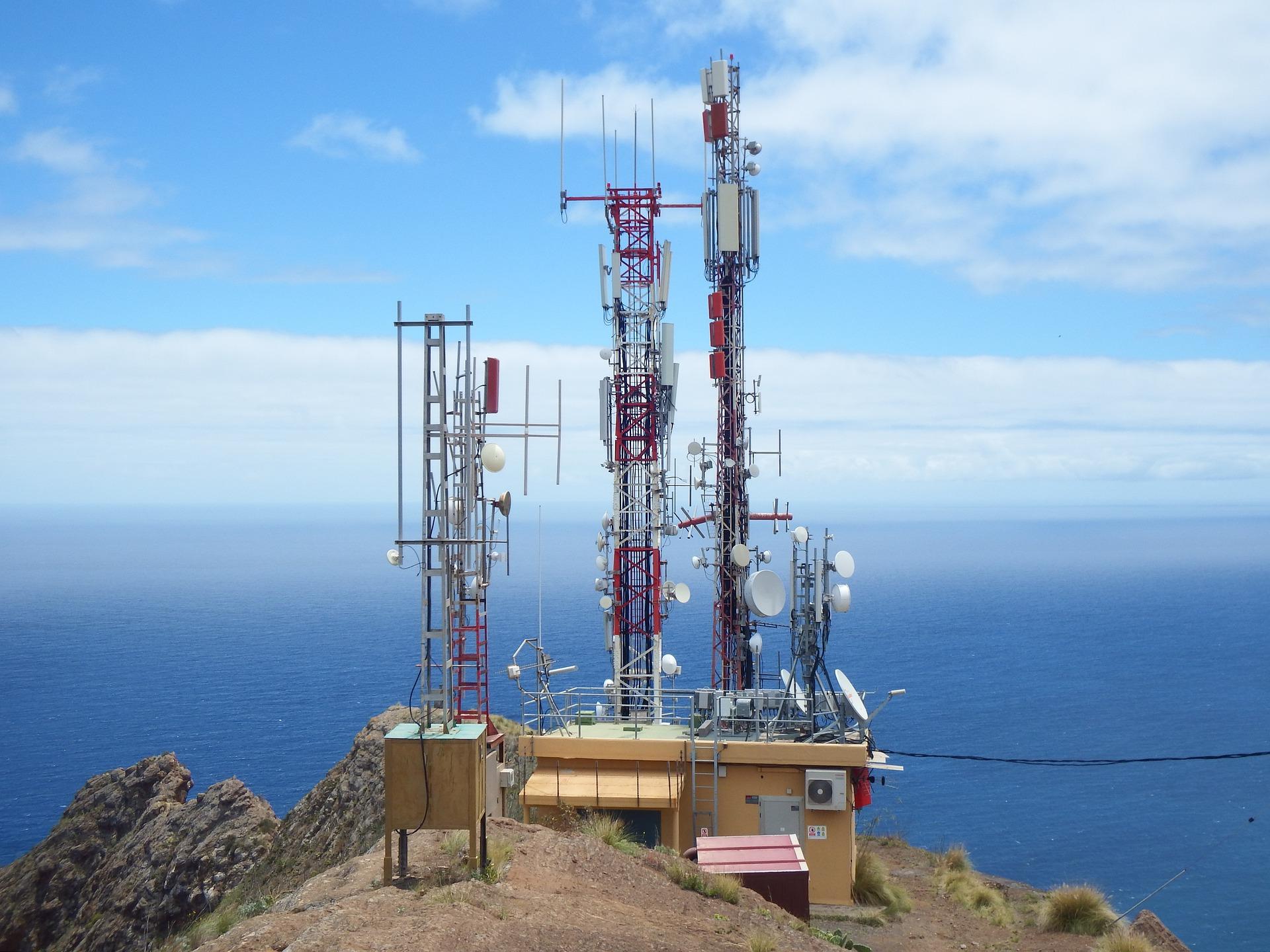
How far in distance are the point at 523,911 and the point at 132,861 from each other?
2142 cm

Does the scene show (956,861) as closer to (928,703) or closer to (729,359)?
(729,359)

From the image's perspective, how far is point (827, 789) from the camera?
1984 centimetres

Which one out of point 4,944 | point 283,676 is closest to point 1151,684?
point 283,676

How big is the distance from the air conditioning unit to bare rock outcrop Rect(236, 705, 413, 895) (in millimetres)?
8595

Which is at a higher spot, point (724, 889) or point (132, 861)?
point (724, 889)

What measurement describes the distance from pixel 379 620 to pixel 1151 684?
75.6 meters

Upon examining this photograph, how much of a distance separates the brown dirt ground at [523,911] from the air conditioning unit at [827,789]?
2874mm

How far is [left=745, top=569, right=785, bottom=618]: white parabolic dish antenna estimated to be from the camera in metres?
25.4

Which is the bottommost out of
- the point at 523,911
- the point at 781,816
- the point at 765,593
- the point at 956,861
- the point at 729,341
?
the point at 956,861

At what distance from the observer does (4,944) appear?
1145 inches

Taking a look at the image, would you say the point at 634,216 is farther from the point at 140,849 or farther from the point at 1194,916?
the point at 1194,916

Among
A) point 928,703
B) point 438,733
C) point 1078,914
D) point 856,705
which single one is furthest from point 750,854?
point 928,703

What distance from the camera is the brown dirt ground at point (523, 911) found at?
10.8m

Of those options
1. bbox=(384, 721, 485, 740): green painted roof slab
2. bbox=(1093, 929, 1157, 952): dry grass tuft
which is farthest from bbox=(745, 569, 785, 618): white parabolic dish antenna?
bbox=(384, 721, 485, 740): green painted roof slab
